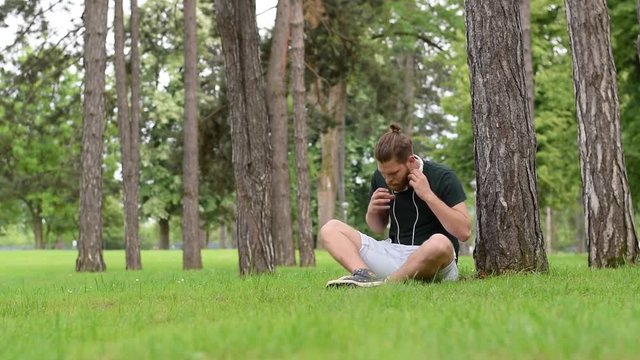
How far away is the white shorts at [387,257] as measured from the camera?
8.12m

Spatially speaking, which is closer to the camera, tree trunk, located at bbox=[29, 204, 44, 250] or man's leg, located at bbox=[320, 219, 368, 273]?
man's leg, located at bbox=[320, 219, 368, 273]

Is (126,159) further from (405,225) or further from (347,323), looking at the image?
(347,323)

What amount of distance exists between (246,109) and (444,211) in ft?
16.7

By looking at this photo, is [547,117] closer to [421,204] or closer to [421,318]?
[421,204]

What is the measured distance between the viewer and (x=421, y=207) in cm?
807

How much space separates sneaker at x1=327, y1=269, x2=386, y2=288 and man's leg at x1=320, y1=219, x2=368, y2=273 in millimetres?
189

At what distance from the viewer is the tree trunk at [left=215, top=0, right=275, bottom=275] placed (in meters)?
12.1

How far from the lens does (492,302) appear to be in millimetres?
5992

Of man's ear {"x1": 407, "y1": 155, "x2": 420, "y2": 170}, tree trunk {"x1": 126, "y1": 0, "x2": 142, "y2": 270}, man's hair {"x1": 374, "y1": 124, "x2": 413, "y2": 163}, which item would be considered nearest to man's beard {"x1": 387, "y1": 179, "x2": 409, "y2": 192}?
man's ear {"x1": 407, "y1": 155, "x2": 420, "y2": 170}

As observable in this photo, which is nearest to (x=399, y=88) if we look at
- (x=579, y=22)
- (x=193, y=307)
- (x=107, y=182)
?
(x=107, y=182)

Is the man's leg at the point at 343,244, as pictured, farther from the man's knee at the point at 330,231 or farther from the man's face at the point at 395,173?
the man's face at the point at 395,173

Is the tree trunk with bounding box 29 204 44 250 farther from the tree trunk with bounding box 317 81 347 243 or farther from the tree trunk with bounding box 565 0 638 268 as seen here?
the tree trunk with bounding box 565 0 638 268

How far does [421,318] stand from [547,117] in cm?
2439

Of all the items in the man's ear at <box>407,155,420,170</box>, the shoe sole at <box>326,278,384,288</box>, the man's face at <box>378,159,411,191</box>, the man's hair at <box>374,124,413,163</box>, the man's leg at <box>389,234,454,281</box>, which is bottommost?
the shoe sole at <box>326,278,384,288</box>
